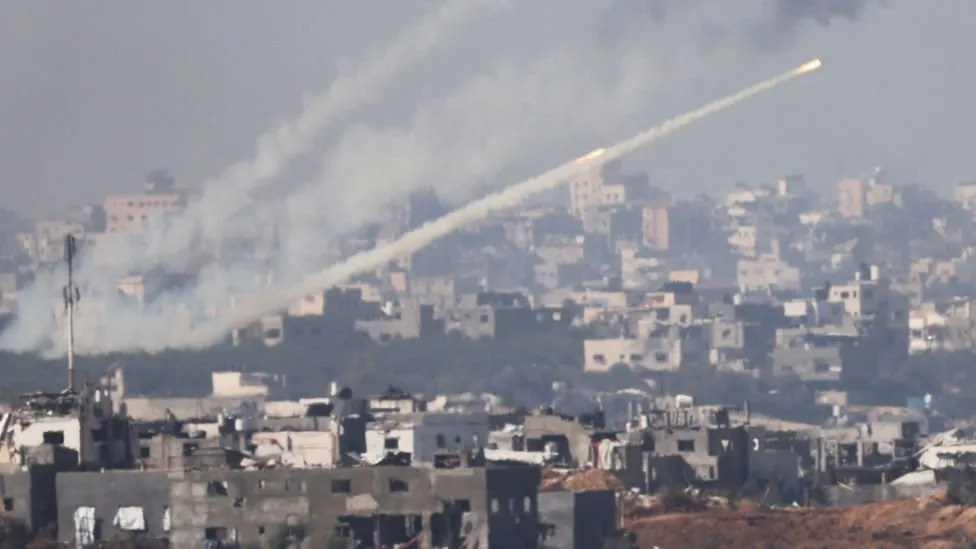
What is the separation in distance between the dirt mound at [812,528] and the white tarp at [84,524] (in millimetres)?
8343

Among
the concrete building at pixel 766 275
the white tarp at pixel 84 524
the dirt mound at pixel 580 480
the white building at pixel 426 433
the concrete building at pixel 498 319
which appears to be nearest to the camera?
the white tarp at pixel 84 524

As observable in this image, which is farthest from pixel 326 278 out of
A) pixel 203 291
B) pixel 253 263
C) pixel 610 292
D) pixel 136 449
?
pixel 610 292

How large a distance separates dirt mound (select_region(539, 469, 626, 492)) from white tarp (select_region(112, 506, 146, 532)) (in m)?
8.16

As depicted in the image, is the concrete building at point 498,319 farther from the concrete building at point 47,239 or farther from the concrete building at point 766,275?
the concrete building at point 766,275

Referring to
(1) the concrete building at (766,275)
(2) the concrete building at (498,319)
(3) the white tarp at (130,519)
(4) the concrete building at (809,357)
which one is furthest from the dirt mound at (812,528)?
(1) the concrete building at (766,275)

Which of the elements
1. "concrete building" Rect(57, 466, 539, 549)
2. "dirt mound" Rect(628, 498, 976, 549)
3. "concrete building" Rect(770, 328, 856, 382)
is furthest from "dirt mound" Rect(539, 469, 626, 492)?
"concrete building" Rect(770, 328, 856, 382)

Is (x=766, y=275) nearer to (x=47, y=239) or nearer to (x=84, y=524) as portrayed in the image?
(x=47, y=239)

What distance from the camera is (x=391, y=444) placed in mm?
79875

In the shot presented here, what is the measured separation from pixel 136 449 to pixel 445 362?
71614 mm

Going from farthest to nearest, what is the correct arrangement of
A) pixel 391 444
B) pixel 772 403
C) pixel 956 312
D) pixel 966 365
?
1. pixel 956 312
2. pixel 966 365
3. pixel 772 403
4. pixel 391 444

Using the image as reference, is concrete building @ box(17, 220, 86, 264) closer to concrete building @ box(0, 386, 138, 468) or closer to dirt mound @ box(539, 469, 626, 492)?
dirt mound @ box(539, 469, 626, 492)

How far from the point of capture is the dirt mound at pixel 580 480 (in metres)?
66.8

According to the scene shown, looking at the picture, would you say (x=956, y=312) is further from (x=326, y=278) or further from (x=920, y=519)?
(x=920, y=519)

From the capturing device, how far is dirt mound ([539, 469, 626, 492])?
219 ft
